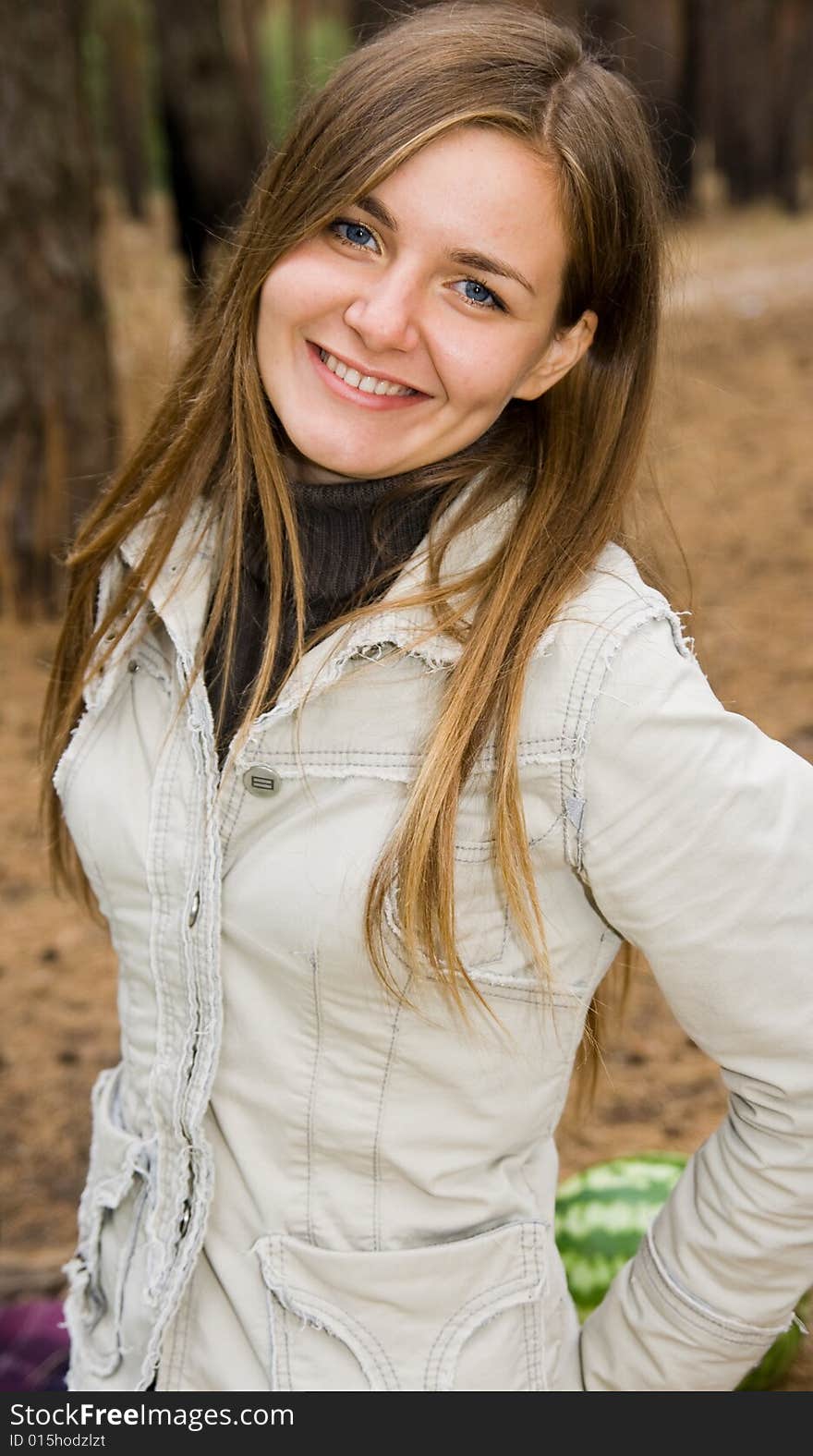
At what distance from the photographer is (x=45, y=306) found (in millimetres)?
5375

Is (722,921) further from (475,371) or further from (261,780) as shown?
(475,371)

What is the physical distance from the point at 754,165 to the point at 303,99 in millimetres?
13329

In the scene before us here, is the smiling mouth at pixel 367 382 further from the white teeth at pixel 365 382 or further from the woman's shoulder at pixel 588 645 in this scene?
the woman's shoulder at pixel 588 645

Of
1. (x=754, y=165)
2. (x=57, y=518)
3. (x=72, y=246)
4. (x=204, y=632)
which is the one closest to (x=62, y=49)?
(x=72, y=246)

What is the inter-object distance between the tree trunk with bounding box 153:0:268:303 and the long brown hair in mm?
6447

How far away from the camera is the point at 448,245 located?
67.7 inches

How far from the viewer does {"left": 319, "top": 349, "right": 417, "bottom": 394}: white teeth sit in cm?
181

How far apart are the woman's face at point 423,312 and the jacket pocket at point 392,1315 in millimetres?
948

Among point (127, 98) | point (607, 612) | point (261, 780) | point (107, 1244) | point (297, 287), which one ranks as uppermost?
point (297, 287)

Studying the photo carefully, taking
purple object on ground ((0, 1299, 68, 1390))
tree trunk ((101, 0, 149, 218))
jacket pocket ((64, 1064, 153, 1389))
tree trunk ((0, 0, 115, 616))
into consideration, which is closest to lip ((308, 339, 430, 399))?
jacket pocket ((64, 1064, 153, 1389))

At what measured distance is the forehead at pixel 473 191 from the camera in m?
1.71

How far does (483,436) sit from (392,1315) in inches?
42.9

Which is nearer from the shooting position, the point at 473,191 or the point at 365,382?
the point at 473,191

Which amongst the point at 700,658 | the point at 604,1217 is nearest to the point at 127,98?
the point at 700,658
